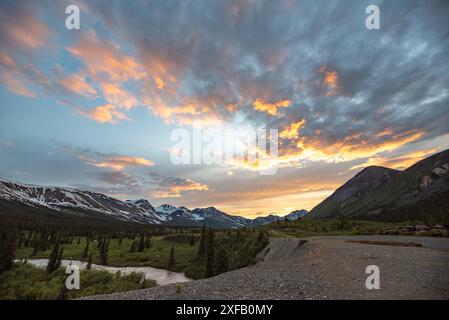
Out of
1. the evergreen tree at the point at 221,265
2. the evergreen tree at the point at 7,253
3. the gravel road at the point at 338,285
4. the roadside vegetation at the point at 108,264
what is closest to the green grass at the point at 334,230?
the roadside vegetation at the point at 108,264

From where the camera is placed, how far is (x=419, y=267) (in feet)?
55.8

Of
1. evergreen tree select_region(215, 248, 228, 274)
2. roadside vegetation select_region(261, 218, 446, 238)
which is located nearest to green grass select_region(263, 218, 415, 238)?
roadside vegetation select_region(261, 218, 446, 238)

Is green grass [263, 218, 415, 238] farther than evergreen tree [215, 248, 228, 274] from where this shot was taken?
Yes

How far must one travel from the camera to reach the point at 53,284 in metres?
49.2

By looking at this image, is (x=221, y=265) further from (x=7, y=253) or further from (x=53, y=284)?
(x=7, y=253)

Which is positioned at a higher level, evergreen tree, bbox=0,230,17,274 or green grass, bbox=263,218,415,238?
green grass, bbox=263,218,415,238

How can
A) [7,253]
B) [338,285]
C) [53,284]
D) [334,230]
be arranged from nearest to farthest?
1. [338,285]
2. [53,284]
3. [7,253]
4. [334,230]

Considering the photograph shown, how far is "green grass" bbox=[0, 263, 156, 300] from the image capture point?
4191 centimetres

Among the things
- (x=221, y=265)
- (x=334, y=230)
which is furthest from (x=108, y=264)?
(x=334, y=230)

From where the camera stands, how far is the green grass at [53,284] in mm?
41906

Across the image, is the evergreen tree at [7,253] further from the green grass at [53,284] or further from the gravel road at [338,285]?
the gravel road at [338,285]

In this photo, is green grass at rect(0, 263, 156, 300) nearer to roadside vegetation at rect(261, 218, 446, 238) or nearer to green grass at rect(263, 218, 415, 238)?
roadside vegetation at rect(261, 218, 446, 238)
